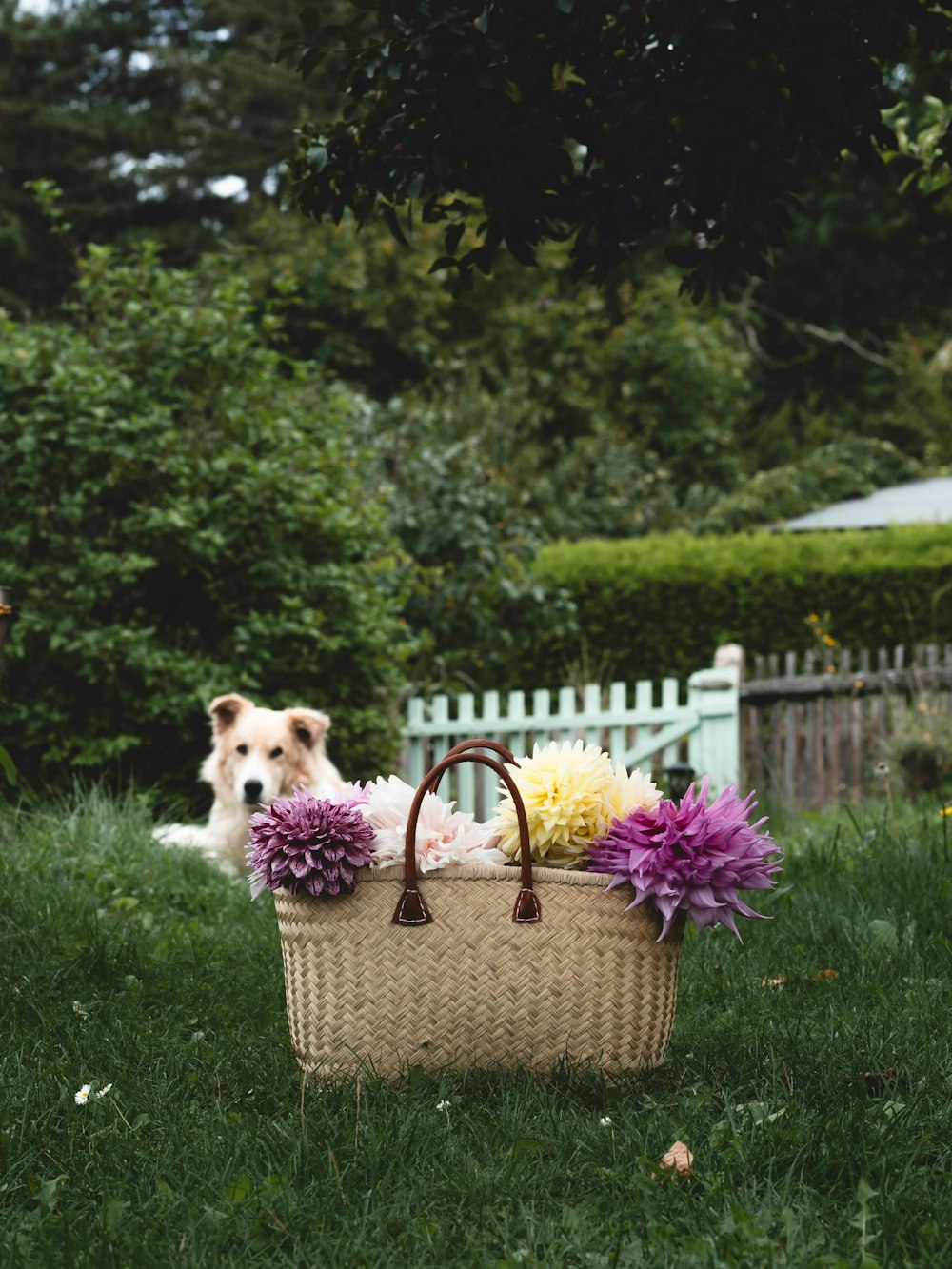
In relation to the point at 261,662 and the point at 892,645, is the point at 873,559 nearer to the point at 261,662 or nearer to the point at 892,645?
the point at 892,645

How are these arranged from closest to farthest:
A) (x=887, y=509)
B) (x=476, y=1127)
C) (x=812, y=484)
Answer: (x=476, y=1127)
(x=887, y=509)
(x=812, y=484)

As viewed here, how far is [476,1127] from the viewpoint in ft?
7.64

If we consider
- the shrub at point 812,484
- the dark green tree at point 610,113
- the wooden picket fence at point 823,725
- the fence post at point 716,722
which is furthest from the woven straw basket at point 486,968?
the shrub at point 812,484

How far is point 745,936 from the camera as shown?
3.81 m

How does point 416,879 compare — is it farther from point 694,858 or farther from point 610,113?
point 610,113

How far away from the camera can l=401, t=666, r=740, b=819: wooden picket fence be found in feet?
24.2

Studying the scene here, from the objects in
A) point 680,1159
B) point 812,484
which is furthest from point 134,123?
point 680,1159

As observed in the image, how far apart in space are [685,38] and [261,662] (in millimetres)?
4082

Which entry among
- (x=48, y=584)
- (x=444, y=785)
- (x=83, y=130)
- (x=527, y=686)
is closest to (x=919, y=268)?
(x=83, y=130)

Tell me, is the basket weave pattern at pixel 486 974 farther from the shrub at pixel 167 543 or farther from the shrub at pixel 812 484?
the shrub at pixel 812 484

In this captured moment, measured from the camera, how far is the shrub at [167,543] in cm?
610

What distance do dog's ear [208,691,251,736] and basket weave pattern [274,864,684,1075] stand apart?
2747 millimetres

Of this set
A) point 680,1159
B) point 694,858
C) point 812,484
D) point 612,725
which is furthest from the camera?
point 812,484

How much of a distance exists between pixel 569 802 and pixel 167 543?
4073 millimetres
